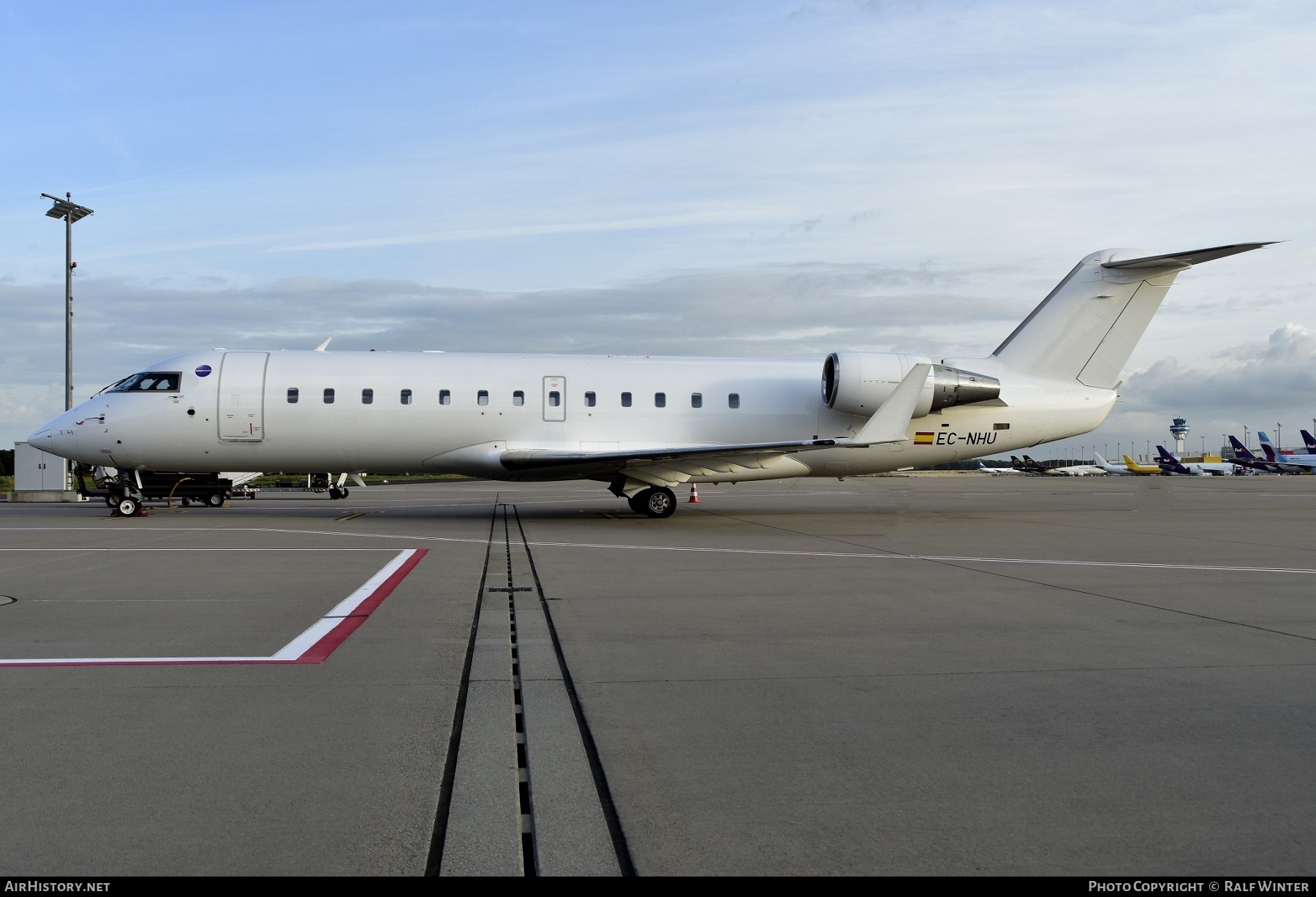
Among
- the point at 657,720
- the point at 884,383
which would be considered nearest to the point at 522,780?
the point at 657,720

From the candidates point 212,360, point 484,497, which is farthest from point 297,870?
point 484,497

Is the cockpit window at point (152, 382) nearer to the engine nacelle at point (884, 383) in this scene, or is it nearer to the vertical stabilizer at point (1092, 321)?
the engine nacelle at point (884, 383)

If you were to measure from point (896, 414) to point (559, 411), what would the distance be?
273 inches

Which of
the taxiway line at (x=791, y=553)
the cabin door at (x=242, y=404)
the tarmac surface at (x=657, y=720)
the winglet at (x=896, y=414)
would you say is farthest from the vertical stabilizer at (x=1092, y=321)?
the cabin door at (x=242, y=404)

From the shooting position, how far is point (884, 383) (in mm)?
20609

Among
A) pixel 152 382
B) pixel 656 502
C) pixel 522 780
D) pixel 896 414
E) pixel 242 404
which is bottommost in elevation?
pixel 522 780

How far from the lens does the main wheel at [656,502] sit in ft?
67.1

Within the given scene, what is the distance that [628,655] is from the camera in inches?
260

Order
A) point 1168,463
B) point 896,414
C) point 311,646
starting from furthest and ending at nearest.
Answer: point 1168,463
point 896,414
point 311,646

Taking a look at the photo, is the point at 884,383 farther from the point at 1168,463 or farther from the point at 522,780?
the point at 1168,463

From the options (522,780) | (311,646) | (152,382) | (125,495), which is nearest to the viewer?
(522,780)

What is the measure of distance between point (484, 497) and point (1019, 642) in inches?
1073

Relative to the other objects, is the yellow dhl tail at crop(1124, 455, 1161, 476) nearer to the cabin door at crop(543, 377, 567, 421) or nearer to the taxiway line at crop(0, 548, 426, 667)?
the cabin door at crop(543, 377, 567, 421)

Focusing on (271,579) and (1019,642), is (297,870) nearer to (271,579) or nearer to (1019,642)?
(1019,642)
